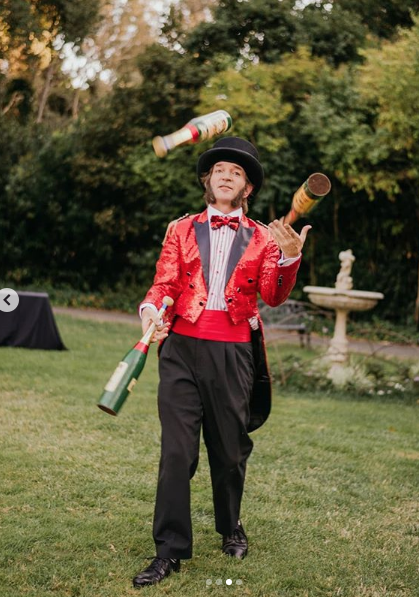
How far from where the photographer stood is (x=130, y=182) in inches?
746

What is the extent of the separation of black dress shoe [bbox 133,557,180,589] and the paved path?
8.21m

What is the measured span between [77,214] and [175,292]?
16367mm

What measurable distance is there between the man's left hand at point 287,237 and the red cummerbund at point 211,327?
1.54 ft

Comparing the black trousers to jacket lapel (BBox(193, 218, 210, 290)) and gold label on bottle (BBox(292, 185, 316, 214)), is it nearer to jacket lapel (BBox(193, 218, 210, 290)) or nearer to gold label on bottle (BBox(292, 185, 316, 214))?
jacket lapel (BBox(193, 218, 210, 290))

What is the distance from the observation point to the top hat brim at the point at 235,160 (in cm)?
368

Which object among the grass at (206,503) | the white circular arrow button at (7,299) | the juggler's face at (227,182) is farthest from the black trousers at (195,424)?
the white circular arrow button at (7,299)

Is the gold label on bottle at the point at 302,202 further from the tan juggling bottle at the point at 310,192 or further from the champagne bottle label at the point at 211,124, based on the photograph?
→ the champagne bottle label at the point at 211,124

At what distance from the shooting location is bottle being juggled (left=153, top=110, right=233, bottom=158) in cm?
306

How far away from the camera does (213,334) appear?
365cm

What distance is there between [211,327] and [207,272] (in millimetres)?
265

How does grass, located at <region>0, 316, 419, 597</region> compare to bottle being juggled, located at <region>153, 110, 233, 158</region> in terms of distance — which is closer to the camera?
bottle being juggled, located at <region>153, 110, 233, 158</region>

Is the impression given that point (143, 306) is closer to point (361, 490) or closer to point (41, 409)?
point (361, 490)

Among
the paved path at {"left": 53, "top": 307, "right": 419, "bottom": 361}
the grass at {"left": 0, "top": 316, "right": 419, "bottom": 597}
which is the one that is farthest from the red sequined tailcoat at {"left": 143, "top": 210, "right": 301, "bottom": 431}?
the paved path at {"left": 53, "top": 307, "right": 419, "bottom": 361}

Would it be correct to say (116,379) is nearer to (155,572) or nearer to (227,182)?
(155,572)
